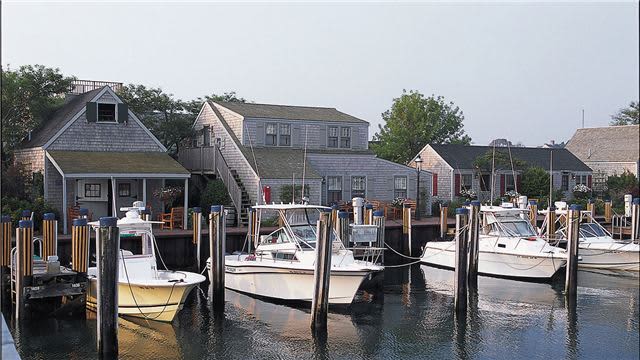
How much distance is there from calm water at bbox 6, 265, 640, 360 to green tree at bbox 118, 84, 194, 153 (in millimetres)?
18762

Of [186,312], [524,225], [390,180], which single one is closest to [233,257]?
[186,312]

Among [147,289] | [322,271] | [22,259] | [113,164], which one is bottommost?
[147,289]

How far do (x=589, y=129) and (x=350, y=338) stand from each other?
48.6 meters

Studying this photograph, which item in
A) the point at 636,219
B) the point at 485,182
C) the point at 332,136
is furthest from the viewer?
the point at 485,182

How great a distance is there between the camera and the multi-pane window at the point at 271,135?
35.4m

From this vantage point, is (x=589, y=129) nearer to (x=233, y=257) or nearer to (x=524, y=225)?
(x=524, y=225)

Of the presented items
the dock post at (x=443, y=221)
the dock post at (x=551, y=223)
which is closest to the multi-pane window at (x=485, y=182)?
the dock post at (x=551, y=223)

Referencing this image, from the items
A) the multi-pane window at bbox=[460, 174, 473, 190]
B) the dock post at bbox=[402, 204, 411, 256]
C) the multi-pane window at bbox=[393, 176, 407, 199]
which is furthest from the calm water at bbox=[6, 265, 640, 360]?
the multi-pane window at bbox=[460, 174, 473, 190]

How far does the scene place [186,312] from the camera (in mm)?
18344

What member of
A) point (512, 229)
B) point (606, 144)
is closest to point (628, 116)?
point (606, 144)

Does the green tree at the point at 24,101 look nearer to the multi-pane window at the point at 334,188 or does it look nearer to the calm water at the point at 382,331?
the multi-pane window at the point at 334,188

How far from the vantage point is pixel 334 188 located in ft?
115

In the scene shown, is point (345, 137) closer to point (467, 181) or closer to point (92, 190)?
point (467, 181)

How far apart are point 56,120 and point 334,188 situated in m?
14.0
